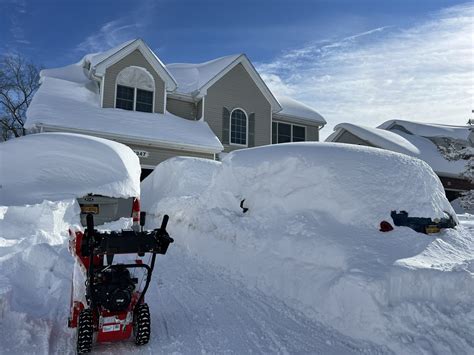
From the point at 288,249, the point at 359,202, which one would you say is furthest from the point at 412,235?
the point at 288,249

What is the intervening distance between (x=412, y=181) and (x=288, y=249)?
6.55ft

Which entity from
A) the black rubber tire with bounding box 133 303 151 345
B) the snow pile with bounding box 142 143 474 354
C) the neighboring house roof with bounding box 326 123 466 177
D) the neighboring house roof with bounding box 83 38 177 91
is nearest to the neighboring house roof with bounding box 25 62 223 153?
the neighboring house roof with bounding box 83 38 177 91

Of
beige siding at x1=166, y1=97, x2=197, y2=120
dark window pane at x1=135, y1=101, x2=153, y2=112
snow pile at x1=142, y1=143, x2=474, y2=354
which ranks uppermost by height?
beige siding at x1=166, y1=97, x2=197, y2=120

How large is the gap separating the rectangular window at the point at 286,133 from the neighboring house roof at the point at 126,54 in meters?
6.36

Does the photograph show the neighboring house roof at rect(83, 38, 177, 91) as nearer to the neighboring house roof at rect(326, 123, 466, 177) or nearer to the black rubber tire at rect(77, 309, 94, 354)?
the neighboring house roof at rect(326, 123, 466, 177)

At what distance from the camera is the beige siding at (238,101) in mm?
18266

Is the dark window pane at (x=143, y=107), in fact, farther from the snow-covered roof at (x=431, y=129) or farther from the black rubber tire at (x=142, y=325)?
the snow-covered roof at (x=431, y=129)

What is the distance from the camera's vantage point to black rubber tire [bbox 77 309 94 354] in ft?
9.27

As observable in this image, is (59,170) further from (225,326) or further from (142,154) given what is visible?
(142,154)

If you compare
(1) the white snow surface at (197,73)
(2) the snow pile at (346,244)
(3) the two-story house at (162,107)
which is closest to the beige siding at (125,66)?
(3) the two-story house at (162,107)

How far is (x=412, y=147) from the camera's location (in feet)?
70.5

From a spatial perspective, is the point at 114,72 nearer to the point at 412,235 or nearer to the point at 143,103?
the point at 143,103

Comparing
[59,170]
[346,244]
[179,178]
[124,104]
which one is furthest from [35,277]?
[124,104]

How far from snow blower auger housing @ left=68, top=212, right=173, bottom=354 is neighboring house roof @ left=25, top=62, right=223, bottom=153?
11521mm
